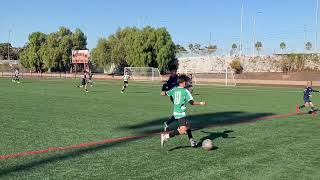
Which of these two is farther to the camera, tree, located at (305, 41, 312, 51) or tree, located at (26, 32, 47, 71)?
tree, located at (26, 32, 47, 71)

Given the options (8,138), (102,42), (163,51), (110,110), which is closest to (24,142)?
(8,138)

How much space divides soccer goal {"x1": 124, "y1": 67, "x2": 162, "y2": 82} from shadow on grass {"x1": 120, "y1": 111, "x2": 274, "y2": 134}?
5132 centimetres

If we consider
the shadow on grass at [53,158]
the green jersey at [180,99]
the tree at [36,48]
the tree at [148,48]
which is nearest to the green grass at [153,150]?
the shadow on grass at [53,158]

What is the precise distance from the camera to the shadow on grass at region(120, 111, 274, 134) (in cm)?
1428

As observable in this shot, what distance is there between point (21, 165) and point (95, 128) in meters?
5.36

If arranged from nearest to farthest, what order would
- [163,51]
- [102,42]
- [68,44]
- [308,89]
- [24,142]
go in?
1. [24,142]
2. [308,89]
3. [163,51]
4. [102,42]
5. [68,44]

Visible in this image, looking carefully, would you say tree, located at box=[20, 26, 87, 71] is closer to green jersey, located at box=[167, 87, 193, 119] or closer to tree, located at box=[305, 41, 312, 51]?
tree, located at box=[305, 41, 312, 51]

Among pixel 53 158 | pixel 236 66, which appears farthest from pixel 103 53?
pixel 53 158

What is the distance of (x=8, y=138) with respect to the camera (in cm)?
1159

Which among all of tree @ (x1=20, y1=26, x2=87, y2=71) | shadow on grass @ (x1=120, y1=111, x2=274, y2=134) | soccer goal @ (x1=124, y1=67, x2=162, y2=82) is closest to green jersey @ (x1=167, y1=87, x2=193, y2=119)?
shadow on grass @ (x1=120, y1=111, x2=274, y2=134)

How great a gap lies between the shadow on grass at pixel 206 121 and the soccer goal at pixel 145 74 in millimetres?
51317

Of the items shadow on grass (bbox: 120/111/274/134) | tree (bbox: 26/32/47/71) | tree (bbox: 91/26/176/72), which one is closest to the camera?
shadow on grass (bbox: 120/111/274/134)

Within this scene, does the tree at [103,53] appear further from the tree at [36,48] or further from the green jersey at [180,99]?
the green jersey at [180,99]

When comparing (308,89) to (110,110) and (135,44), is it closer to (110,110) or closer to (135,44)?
(110,110)
